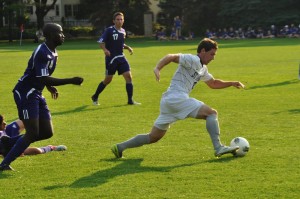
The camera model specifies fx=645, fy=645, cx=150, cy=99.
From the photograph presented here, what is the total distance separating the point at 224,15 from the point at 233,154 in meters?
60.1

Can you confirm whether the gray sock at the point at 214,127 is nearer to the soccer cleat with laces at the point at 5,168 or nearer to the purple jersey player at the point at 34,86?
the purple jersey player at the point at 34,86

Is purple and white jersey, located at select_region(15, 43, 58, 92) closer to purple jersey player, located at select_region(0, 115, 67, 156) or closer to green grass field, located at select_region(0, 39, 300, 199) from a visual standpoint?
purple jersey player, located at select_region(0, 115, 67, 156)

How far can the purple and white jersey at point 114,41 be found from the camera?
53.3 ft

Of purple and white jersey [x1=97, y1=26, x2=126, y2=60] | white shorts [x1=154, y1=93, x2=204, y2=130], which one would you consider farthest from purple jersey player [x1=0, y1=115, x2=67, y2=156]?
purple and white jersey [x1=97, y1=26, x2=126, y2=60]

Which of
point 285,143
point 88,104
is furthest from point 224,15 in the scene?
point 285,143

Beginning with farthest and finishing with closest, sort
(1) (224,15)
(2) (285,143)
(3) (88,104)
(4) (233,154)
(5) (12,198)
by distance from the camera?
(1) (224,15), (3) (88,104), (2) (285,143), (4) (233,154), (5) (12,198)

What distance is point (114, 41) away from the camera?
1627 cm

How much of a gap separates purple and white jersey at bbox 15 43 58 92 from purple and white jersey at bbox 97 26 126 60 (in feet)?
25.3

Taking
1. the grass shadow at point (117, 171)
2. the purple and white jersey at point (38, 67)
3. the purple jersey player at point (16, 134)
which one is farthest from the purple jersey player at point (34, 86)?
the grass shadow at point (117, 171)

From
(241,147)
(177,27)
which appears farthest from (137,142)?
(177,27)

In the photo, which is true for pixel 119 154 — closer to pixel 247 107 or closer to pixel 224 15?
pixel 247 107

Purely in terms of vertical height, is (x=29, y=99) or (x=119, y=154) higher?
(x=29, y=99)

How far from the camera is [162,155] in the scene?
31.0ft

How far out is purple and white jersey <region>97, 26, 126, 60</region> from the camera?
1625 centimetres
